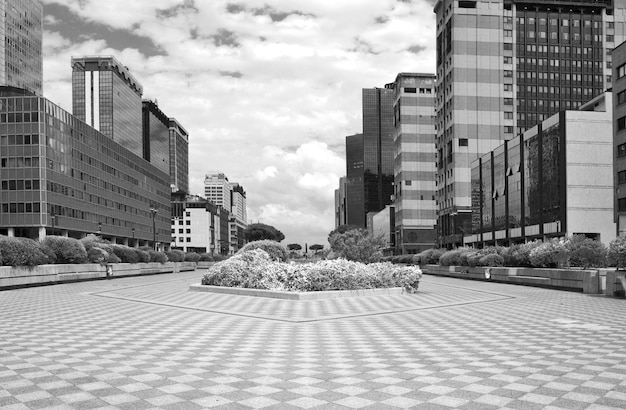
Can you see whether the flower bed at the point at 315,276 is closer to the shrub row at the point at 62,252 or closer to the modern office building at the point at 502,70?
the shrub row at the point at 62,252

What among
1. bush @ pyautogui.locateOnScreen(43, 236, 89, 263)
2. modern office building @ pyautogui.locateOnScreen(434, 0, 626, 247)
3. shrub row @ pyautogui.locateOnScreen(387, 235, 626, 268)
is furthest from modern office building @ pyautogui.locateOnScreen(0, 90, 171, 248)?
modern office building @ pyautogui.locateOnScreen(434, 0, 626, 247)

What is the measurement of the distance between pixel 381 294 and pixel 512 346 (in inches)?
510

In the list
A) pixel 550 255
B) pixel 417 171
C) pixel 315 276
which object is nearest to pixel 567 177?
pixel 550 255

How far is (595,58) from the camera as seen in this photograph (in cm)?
11706

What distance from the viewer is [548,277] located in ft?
99.0

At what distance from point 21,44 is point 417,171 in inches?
4039

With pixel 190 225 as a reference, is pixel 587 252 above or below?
below

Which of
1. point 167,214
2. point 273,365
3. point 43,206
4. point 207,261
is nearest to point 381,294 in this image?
point 273,365

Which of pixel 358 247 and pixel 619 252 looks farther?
pixel 358 247

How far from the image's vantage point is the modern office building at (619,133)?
214 ft

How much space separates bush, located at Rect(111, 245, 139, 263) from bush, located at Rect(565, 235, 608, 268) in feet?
110

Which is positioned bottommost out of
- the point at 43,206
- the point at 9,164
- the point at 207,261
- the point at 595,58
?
the point at 207,261

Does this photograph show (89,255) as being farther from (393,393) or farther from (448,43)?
(448,43)

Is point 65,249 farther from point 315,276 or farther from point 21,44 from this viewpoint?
point 21,44
